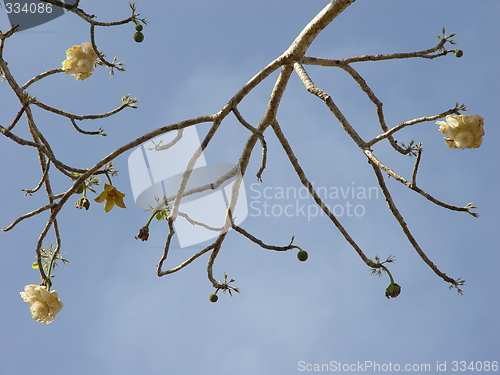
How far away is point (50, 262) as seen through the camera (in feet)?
13.1

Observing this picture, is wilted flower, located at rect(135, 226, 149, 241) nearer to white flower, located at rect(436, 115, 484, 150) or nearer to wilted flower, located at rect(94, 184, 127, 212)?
wilted flower, located at rect(94, 184, 127, 212)

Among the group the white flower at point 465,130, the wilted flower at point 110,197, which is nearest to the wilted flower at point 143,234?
the wilted flower at point 110,197

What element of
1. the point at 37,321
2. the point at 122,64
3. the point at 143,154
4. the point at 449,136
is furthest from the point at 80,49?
the point at 449,136

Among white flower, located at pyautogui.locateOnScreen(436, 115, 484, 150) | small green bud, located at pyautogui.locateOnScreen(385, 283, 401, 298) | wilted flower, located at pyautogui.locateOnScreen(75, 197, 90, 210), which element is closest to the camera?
white flower, located at pyautogui.locateOnScreen(436, 115, 484, 150)

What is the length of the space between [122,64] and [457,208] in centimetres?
279

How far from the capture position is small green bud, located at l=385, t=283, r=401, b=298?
3.93m

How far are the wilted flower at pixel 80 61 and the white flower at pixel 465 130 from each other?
2728 mm

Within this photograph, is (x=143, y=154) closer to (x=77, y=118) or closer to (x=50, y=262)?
(x=77, y=118)

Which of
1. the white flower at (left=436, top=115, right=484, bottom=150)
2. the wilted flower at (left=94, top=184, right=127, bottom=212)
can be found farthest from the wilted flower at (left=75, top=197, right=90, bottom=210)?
the white flower at (left=436, top=115, right=484, bottom=150)

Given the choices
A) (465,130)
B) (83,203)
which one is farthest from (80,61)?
(465,130)

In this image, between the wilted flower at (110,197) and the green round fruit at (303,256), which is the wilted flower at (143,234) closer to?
the wilted flower at (110,197)
